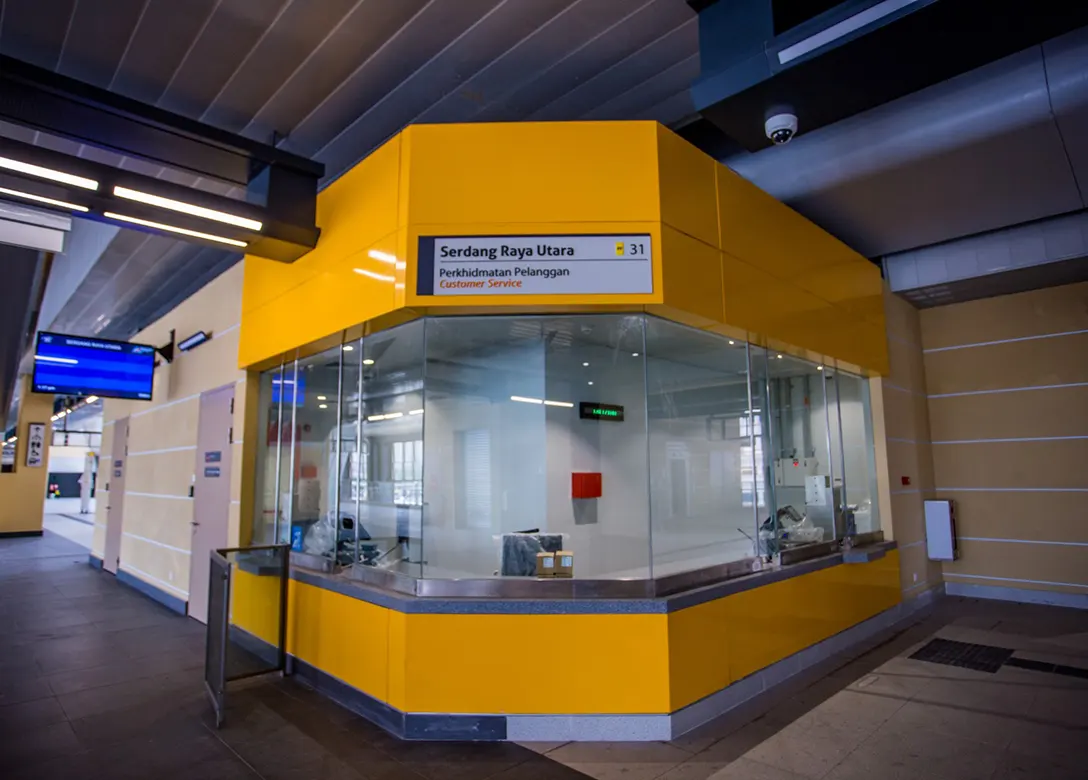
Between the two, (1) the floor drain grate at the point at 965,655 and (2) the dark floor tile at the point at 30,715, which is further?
(1) the floor drain grate at the point at 965,655

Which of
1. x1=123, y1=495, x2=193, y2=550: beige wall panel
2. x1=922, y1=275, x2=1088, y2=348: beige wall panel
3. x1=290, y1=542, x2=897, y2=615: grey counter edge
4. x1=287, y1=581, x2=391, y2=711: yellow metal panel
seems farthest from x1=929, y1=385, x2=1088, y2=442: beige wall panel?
x1=123, y1=495, x2=193, y2=550: beige wall panel

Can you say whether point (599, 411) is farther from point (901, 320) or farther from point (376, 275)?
point (901, 320)

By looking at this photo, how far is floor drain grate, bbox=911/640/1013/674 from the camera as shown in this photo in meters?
4.98

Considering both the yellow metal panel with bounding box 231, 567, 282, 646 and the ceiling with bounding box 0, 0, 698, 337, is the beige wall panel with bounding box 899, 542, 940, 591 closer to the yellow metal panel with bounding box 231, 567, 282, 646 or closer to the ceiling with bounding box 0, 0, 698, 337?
the ceiling with bounding box 0, 0, 698, 337

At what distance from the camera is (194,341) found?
708cm

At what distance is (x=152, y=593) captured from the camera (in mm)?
7773

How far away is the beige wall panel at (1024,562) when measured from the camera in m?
6.94

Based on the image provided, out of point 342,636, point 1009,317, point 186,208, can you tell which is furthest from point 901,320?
point 186,208

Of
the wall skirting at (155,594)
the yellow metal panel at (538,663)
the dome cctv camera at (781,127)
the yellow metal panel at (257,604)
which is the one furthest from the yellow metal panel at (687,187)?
the wall skirting at (155,594)

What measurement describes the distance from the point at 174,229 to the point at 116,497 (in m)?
7.35

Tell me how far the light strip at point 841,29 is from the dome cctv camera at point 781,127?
497mm

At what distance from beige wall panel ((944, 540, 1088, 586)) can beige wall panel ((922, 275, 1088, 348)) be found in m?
2.45

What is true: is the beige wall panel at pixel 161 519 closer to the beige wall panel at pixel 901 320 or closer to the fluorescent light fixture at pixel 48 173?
the fluorescent light fixture at pixel 48 173

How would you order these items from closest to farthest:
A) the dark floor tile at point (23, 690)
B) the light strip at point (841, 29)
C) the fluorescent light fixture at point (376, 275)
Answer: the light strip at point (841, 29)
the fluorescent light fixture at point (376, 275)
the dark floor tile at point (23, 690)
